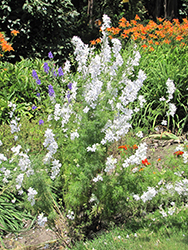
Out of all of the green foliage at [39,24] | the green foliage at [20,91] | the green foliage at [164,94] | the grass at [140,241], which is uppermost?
the green foliage at [39,24]

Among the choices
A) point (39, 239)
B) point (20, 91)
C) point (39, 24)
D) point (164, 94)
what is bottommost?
point (39, 239)

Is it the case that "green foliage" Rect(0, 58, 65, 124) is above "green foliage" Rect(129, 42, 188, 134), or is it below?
above

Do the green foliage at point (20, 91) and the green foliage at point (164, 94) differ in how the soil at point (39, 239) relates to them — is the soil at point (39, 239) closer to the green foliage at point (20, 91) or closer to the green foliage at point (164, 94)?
the green foliage at point (20, 91)

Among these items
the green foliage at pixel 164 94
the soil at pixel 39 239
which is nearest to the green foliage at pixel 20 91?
the green foliage at pixel 164 94

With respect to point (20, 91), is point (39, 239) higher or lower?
lower

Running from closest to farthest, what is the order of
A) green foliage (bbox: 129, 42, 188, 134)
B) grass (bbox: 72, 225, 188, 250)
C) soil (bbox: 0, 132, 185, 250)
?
grass (bbox: 72, 225, 188, 250) → soil (bbox: 0, 132, 185, 250) → green foliage (bbox: 129, 42, 188, 134)

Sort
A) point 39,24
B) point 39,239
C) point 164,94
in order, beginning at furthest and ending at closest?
point 39,24
point 164,94
point 39,239

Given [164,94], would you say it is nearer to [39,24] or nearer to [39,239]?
[39,239]

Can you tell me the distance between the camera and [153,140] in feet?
14.3

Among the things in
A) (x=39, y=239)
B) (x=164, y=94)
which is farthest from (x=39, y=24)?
(x=39, y=239)

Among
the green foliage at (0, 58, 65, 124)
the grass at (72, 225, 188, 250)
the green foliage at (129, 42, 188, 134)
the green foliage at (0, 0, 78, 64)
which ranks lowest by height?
the grass at (72, 225, 188, 250)

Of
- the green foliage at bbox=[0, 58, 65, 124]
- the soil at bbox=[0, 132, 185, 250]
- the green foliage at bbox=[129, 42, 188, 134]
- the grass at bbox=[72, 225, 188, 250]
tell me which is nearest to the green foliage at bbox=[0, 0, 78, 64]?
the green foliage at bbox=[0, 58, 65, 124]

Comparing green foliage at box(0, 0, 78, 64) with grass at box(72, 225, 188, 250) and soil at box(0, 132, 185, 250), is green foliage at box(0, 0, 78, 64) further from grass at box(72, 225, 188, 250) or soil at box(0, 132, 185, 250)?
grass at box(72, 225, 188, 250)

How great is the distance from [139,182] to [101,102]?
2.88 feet
